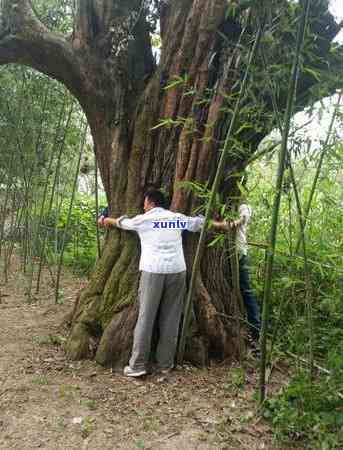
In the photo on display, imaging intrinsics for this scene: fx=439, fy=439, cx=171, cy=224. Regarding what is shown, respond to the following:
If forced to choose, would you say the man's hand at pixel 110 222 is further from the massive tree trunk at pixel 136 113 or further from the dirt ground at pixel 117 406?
the dirt ground at pixel 117 406

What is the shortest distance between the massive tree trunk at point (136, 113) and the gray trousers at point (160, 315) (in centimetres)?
18

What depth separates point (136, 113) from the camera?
3625 millimetres

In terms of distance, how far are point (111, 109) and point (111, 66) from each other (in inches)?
13.5

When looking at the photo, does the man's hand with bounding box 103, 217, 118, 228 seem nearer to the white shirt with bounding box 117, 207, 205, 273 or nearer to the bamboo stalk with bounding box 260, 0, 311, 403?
the white shirt with bounding box 117, 207, 205, 273

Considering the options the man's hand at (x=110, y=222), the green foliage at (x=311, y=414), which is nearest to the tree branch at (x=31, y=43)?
the man's hand at (x=110, y=222)

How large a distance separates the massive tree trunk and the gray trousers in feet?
0.58

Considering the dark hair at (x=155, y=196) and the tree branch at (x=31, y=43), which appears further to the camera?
the tree branch at (x=31, y=43)

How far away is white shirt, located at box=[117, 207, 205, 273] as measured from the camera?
312cm

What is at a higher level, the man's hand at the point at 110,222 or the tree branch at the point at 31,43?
the tree branch at the point at 31,43

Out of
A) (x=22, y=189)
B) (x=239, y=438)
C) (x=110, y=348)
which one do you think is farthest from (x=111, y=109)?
(x=22, y=189)

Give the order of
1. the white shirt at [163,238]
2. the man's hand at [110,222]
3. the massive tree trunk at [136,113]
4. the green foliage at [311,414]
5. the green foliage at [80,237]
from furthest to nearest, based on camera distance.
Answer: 1. the green foliage at [80,237]
2. the man's hand at [110,222]
3. the massive tree trunk at [136,113]
4. the white shirt at [163,238]
5. the green foliage at [311,414]

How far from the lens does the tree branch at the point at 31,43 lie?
354 cm

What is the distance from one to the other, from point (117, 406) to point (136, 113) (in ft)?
7.33

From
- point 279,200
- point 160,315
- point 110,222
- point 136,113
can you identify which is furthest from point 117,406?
point 136,113
